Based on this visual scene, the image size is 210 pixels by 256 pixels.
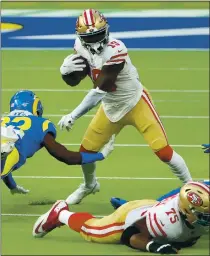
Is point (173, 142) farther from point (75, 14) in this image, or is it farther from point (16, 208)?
point (75, 14)

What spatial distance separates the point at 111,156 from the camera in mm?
11312

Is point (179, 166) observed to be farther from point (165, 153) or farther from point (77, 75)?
point (77, 75)

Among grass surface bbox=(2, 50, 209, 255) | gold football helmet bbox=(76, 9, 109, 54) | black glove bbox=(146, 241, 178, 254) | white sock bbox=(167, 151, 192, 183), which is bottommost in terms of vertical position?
grass surface bbox=(2, 50, 209, 255)

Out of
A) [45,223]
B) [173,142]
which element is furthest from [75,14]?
[45,223]

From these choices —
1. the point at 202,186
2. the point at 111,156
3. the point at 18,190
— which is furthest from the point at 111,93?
the point at 111,156

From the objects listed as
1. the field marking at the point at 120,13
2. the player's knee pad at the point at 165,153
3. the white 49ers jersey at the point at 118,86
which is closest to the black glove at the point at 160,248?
the player's knee pad at the point at 165,153

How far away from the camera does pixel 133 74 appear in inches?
354

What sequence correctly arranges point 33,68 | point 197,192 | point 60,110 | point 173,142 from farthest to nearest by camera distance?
point 33,68 < point 60,110 < point 173,142 < point 197,192

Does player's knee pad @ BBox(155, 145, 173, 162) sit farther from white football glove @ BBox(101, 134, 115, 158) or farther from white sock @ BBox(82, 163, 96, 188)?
white sock @ BBox(82, 163, 96, 188)

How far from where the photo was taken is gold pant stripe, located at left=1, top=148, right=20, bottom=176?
27.5ft

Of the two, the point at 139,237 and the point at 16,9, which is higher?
the point at 139,237

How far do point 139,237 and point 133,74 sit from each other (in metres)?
1.90

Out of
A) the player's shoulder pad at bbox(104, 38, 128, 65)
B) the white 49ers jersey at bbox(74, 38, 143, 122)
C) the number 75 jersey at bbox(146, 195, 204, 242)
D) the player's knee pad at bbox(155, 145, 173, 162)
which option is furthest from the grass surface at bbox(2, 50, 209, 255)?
the player's shoulder pad at bbox(104, 38, 128, 65)

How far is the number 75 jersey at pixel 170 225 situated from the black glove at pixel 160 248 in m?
0.07
